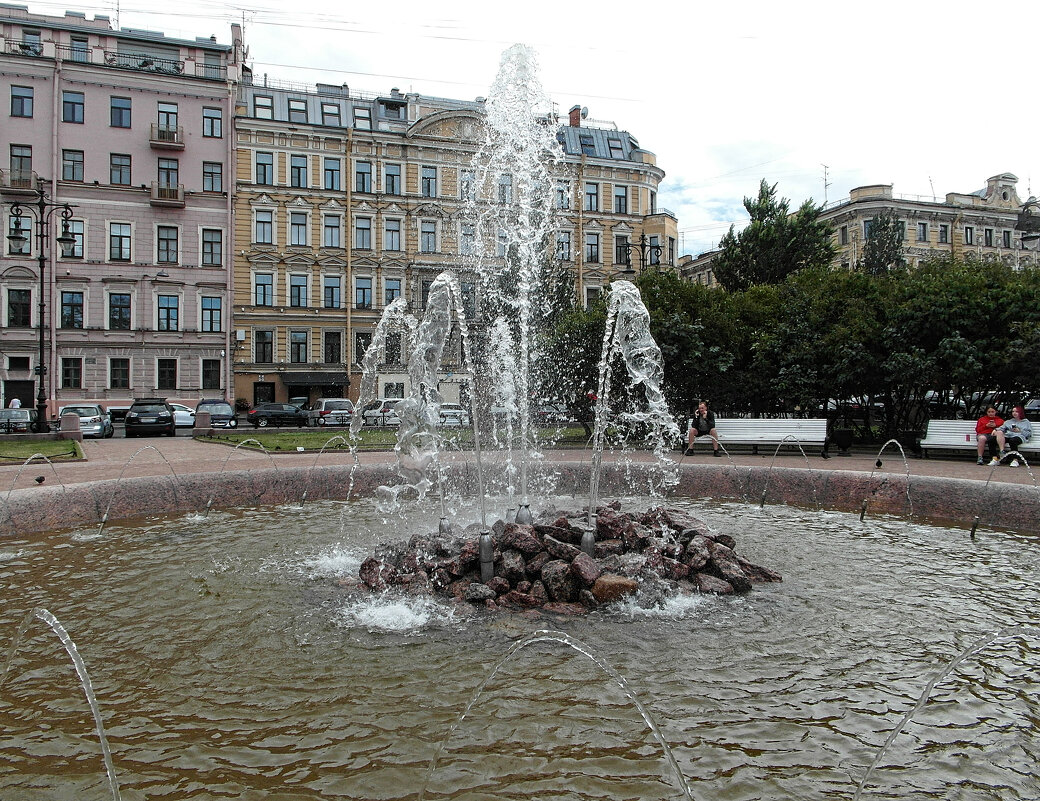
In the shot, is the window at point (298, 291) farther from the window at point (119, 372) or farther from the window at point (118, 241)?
the window at point (119, 372)

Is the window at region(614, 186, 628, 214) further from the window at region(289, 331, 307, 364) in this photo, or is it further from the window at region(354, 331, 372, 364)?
the window at region(289, 331, 307, 364)

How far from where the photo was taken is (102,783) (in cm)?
290

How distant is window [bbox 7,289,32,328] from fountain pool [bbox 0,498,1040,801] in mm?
32932

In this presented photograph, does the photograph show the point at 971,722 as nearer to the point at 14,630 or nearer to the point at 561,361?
the point at 14,630

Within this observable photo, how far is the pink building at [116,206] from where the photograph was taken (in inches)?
1325

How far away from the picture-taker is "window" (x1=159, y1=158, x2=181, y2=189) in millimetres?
35969

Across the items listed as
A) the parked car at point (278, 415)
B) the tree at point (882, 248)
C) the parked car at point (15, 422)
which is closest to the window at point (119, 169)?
the parked car at point (278, 415)

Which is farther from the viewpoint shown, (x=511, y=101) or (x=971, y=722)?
(x=511, y=101)

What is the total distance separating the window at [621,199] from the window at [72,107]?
27.0 meters

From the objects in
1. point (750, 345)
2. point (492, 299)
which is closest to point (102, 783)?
point (750, 345)

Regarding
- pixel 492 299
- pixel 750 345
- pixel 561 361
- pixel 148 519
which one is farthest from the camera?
pixel 492 299

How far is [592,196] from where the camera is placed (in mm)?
42844

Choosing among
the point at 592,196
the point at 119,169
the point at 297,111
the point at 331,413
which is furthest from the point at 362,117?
the point at 331,413

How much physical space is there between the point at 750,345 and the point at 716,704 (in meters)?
15.0
